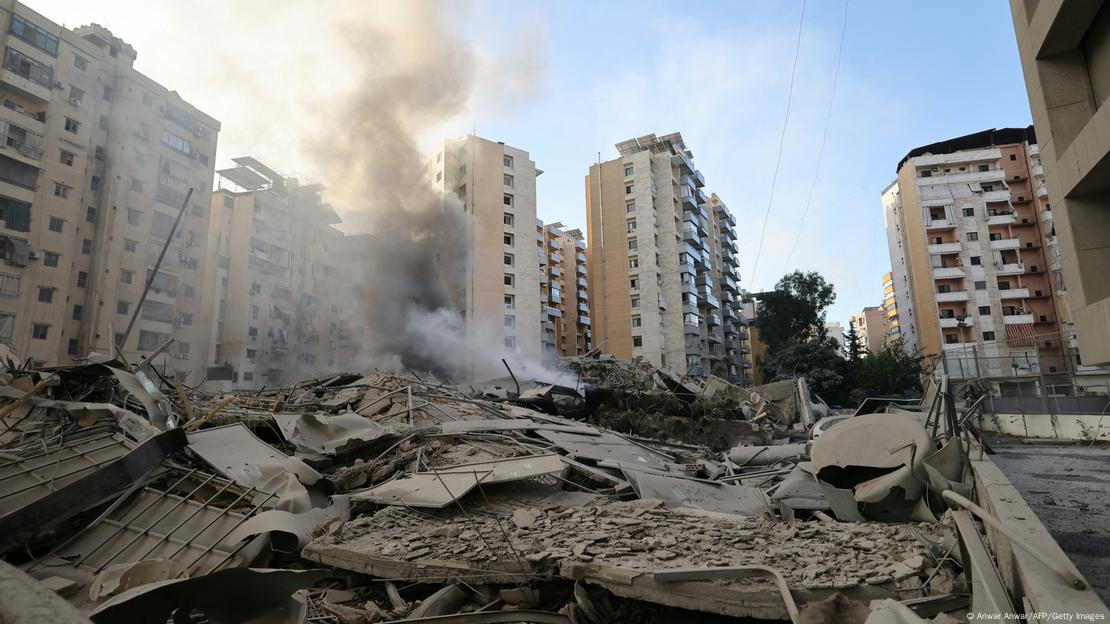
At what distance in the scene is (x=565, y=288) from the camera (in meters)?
59.2

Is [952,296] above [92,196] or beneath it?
beneath

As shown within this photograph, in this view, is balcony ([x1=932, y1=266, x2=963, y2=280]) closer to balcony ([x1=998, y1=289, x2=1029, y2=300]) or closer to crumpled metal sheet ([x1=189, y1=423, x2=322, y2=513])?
balcony ([x1=998, y1=289, x2=1029, y2=300])

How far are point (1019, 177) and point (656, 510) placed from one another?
53.2 meters

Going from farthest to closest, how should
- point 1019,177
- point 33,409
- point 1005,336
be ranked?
point 1019,177
point 1005,336
point 33,409

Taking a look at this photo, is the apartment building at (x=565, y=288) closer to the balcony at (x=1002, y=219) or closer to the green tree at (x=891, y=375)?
the green tree at (x=891, y=375)

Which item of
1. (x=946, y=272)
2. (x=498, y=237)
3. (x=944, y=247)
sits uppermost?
(x=498, y=237)

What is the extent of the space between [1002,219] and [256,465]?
2048 inches

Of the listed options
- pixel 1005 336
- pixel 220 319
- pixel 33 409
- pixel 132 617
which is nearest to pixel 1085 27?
pixel 132 617

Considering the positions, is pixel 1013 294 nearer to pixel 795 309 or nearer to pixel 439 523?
pixel 795 309

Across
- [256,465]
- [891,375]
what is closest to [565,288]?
[891,375]

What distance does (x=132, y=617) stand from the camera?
2219 mm

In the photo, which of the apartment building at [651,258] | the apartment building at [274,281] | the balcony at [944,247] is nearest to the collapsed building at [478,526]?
the apartment building at [274,281]

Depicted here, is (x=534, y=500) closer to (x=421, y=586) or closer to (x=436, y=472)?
(x=436, y=472)

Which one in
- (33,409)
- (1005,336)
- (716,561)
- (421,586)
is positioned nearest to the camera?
(716,561)
